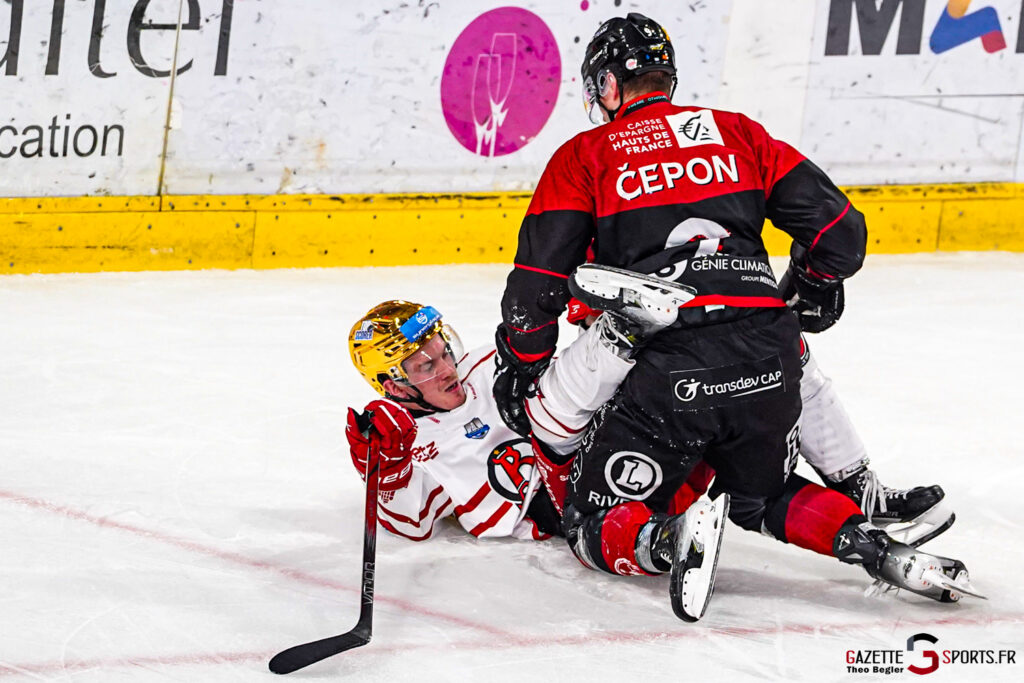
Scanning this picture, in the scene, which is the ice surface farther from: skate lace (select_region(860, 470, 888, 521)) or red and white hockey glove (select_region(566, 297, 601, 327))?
red and white hockey glove (select_region(566, 297, 601, 327))

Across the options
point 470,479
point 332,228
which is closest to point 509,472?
point 470,479

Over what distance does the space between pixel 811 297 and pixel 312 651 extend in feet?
4.17

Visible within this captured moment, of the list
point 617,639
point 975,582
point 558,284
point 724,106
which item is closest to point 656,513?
point 617,639

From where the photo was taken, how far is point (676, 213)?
268cm

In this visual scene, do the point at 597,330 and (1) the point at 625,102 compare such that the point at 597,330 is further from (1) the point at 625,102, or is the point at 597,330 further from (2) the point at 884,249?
(2) the point at 884,249

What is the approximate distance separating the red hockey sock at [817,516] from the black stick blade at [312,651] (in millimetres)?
865

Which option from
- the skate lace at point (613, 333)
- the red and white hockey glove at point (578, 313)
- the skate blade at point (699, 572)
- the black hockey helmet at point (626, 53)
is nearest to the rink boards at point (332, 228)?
the red and white hockey glove at point (578, 313)

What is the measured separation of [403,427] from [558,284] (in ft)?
1.54

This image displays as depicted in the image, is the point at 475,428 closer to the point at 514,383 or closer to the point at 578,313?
the point at 514,383

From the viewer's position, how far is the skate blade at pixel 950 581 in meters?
2.62

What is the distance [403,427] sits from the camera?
2.94 m

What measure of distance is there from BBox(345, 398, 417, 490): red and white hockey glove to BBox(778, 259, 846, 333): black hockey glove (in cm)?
84

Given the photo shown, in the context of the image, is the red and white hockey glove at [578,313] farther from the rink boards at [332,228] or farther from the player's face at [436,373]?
the rink boards at [332,228]

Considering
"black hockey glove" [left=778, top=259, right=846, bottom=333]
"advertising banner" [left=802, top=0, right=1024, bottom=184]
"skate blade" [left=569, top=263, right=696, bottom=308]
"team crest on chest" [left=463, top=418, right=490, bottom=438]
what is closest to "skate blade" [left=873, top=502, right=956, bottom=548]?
"black hockey glove" [left=778, top=259, right=846, bottom=333]
